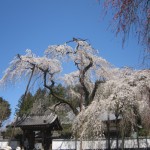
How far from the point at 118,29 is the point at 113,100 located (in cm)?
1468

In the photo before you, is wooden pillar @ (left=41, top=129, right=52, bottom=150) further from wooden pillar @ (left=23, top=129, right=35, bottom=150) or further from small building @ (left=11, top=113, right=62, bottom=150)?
wooden pillar @ (left=23, top=129, right=35, bottom=150)

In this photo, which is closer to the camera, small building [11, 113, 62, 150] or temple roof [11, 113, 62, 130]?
temple roof [11, 113, 62, 130]

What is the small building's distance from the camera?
21603 millimetres

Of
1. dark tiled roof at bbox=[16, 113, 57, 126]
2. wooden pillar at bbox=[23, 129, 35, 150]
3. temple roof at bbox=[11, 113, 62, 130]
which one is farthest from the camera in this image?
wooden pillar at bbox=[23, 129, 35, 150]

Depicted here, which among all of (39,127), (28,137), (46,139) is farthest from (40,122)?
(28,137)

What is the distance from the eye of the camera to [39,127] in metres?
21.8

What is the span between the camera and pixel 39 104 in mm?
23797

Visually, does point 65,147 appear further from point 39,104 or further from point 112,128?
point 112,128

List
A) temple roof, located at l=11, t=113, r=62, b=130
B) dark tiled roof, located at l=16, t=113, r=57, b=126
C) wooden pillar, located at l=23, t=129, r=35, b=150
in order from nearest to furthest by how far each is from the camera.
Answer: temple roof, located at l=11, t=113, r=62, b=130 → dark tiled roof, located at l=16, t=113, r=57, b=126 → wooden pillar, located at l=23, t=129, r=35, b=150

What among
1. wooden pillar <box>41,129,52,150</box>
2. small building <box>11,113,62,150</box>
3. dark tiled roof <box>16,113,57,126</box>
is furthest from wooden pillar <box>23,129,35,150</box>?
wooden pillar <box>41,129,52,150</box>

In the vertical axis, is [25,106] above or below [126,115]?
above

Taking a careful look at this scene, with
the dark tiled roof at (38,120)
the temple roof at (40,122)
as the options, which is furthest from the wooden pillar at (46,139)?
the dark tiled roof at (38,120)

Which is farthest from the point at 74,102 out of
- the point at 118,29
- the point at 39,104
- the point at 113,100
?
the point at 118,29

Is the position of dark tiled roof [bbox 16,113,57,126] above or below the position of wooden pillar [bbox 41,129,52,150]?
above
